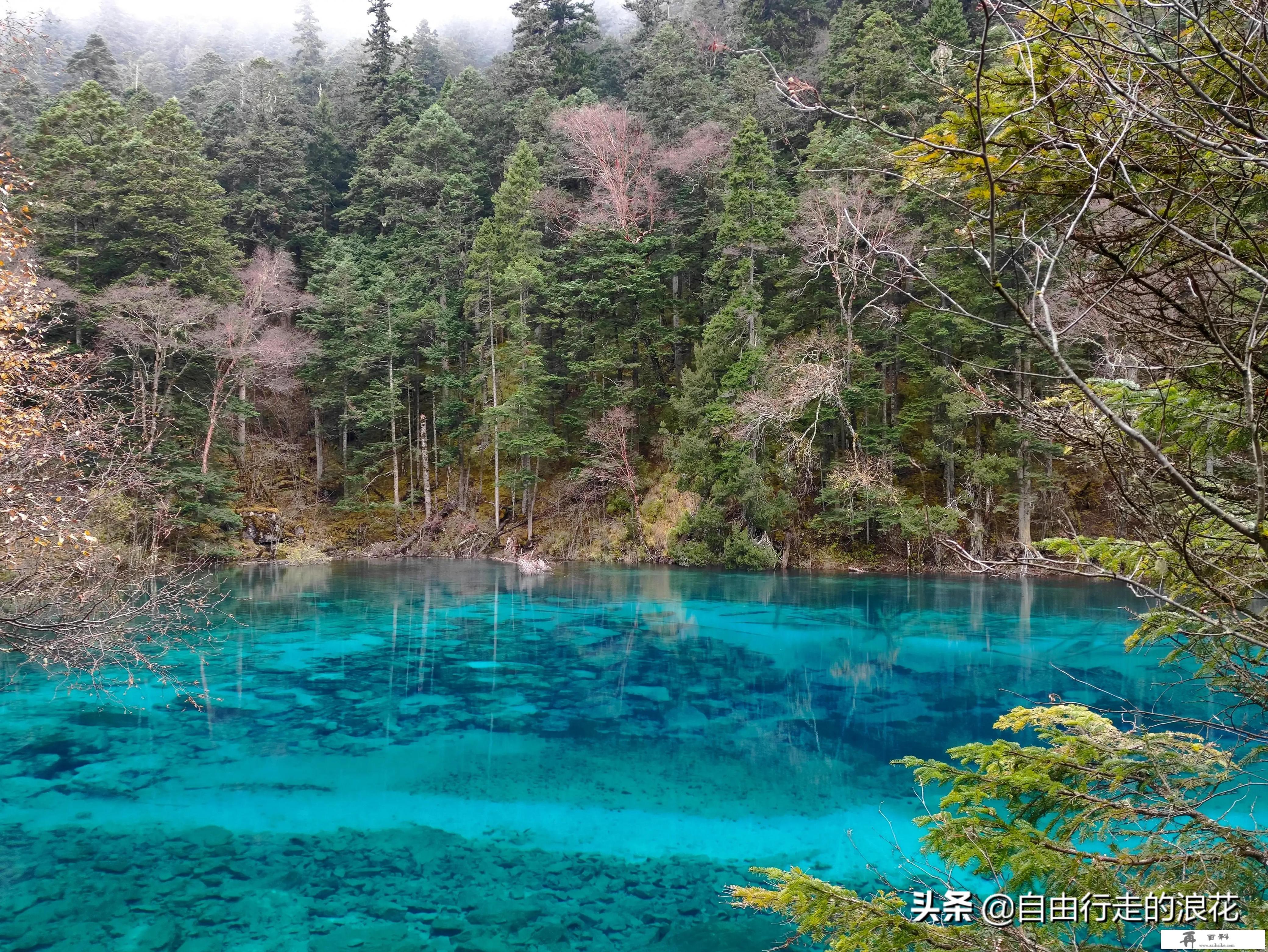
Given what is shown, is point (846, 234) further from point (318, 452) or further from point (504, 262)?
point (318, 452)

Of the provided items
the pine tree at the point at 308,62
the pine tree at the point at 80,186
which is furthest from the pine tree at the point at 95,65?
the pine tree at the point at 80,186

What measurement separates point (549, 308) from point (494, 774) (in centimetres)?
2140

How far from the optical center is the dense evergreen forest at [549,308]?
797 inches

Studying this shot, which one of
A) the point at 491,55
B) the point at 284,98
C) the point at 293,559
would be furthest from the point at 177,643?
the point at 491,55

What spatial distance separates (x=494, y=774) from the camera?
6.58 m

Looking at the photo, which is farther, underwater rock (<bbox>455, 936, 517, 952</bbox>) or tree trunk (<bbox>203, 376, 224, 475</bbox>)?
tree trunk (<bbox>203, 376, 224, 475</bbox>)

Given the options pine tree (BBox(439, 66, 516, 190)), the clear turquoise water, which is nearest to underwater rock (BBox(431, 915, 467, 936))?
the clear turquoise water

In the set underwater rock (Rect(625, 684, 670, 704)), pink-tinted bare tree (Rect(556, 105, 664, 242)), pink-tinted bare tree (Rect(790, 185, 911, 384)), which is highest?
pink-tinted bare tree (Rect(556, 105, 664, 242))

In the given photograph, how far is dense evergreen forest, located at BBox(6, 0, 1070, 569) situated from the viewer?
66.4 ft

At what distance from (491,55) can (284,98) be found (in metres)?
28.2

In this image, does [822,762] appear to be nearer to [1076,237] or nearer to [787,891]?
[787,891]

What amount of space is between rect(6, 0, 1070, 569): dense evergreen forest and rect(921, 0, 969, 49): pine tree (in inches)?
4.1
